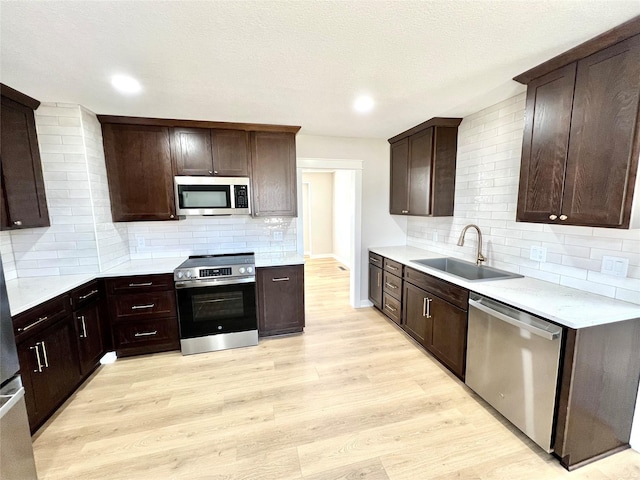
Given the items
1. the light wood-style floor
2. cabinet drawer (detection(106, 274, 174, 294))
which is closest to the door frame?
the light wood-style floor

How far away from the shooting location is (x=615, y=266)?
67.2 inches

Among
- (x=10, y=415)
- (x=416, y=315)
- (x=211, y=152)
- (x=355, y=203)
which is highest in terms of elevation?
(x=211, y=152)

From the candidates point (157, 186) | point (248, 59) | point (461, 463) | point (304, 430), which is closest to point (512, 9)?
point (248, 59)

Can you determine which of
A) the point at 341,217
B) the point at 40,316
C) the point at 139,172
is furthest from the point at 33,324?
the point at 341,217

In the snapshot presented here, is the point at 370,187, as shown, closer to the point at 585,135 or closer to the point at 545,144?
the point at 545,144

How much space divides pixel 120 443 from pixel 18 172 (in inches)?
88.1

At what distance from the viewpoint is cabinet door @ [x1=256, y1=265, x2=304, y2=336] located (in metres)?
3.04

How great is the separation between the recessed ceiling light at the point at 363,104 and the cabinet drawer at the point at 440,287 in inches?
65.9

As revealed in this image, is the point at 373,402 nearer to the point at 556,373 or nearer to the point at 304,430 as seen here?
the point at 304,430

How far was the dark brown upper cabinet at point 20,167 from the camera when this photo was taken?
207cm

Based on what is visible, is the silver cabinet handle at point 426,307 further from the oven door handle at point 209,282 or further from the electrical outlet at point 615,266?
the oven door handle at point 209,282

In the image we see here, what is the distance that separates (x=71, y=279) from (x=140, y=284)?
51 cm

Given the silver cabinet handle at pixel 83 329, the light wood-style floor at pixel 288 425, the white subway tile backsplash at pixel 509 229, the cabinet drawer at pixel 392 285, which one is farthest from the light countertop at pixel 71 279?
the white subway tile backsplash at pixel 509 229

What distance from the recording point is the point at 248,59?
1.67 m
